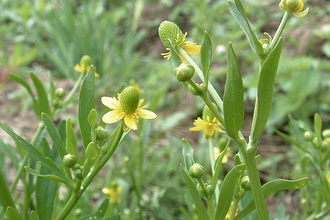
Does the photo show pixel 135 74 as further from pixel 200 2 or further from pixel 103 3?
pixel 103 3

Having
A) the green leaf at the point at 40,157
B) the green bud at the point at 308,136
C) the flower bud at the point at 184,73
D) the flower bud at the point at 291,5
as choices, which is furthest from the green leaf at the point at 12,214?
the green bud at the point at 308,136

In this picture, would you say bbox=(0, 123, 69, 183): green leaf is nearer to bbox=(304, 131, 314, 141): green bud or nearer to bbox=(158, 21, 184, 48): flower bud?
bbox=(158, 21, 184, 48): flower bud

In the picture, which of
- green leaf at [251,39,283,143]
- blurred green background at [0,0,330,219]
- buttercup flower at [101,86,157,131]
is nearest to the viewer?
green leaf at [251,39,283,143]

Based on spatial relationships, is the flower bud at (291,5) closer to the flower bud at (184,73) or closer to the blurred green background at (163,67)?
the flower bud at (184,73)

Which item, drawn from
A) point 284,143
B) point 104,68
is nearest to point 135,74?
point 104,68

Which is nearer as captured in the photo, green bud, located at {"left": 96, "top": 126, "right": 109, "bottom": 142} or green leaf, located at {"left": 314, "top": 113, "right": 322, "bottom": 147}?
green bud, located at {"left": 96, "top": 126, "right": 109, "bottom": 142}

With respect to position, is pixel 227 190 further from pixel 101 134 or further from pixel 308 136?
pixel 308 136

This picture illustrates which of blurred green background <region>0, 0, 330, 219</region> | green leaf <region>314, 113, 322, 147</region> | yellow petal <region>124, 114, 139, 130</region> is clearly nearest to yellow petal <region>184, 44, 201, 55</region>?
yellow petal <region>124, 114, 139, 130</region>
